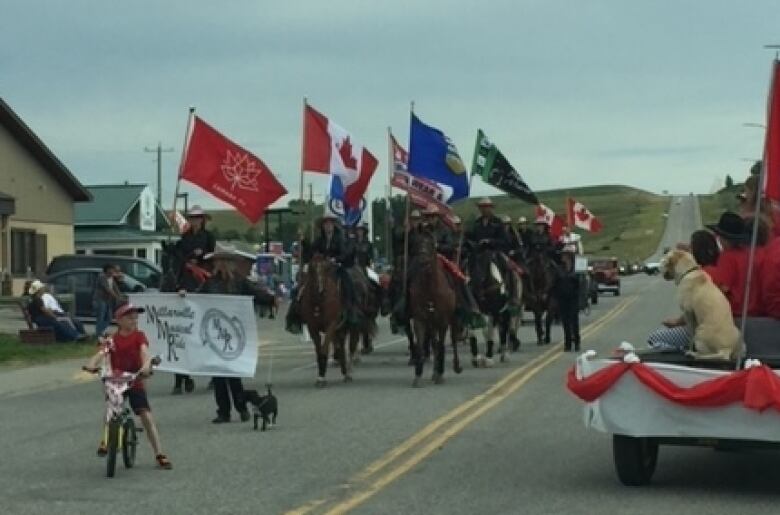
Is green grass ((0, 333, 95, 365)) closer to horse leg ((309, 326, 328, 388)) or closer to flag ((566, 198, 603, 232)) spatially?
horse leg ((309, 326, 328, 388))

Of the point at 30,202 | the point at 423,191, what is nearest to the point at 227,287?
the point at 423,191

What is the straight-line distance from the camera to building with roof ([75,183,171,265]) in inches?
2813

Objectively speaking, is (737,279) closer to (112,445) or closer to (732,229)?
(732,229)

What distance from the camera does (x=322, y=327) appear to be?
18938 mm

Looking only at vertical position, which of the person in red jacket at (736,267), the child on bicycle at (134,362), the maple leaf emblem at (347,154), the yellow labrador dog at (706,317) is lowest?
the child on bicycle at (134,362)

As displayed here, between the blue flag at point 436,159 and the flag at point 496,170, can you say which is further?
the flag at point 496,170

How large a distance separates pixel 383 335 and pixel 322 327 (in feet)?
46.2

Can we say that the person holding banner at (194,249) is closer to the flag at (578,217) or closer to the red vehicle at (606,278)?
the flag at (578,217)

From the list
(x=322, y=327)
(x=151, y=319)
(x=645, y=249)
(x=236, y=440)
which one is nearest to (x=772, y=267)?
(x=236, y=440)

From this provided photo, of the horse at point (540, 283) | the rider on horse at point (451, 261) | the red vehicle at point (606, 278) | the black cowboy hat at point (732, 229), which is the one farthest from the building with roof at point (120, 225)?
the black cowboy hat at point (732, 229)

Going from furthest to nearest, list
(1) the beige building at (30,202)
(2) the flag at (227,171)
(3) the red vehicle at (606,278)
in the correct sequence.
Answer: (3) the red vehicle at (606,278) < (1) the beige building at (30,202) < (2) the flag at (227,171)

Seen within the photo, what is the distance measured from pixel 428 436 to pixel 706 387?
425cm

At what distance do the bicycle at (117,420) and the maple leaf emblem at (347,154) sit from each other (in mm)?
9933

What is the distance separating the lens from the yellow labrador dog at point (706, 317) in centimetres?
1052
